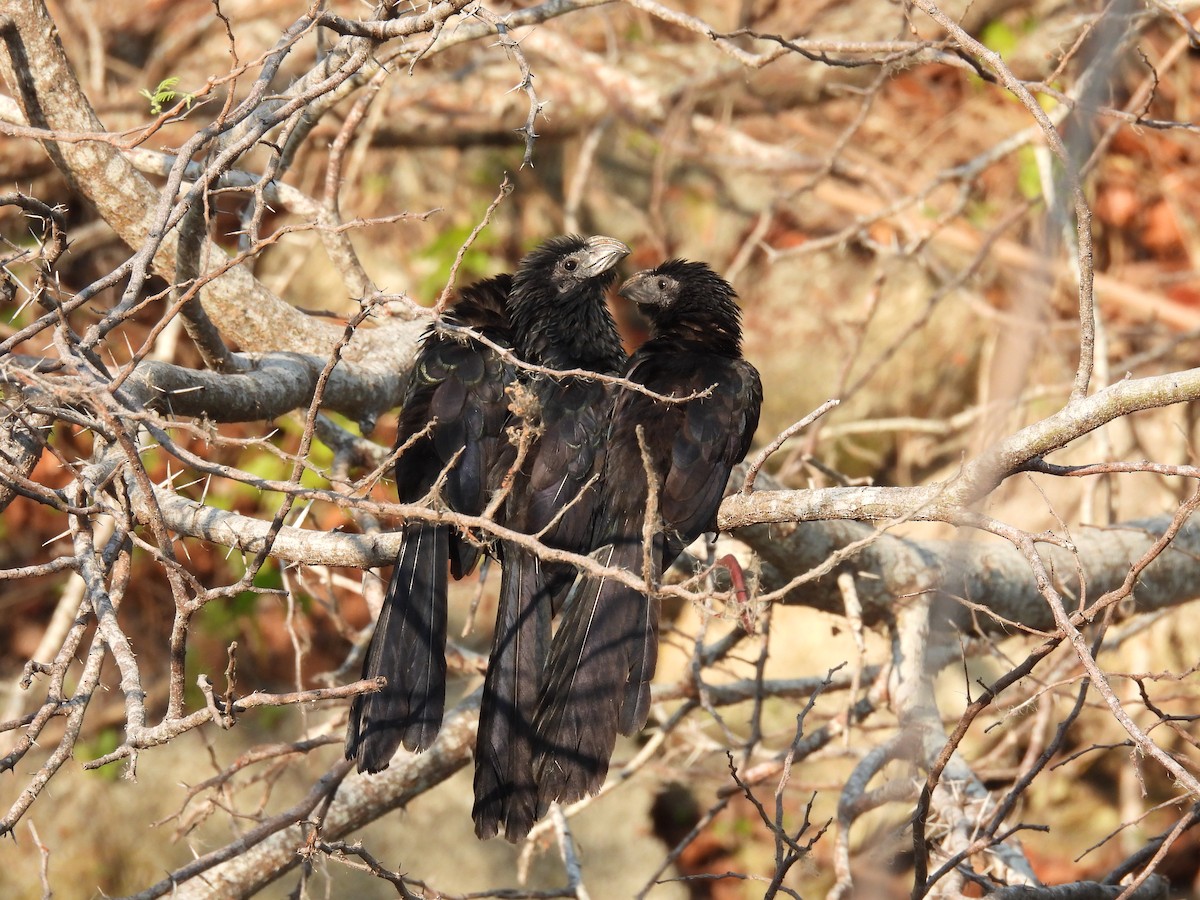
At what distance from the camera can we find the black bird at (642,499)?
2537mm

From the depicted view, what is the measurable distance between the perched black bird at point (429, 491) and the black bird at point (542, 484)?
4.0 inches

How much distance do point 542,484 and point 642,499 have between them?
0.97 ft

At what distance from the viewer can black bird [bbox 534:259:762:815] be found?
99.9 inches

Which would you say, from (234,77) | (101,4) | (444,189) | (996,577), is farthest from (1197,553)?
(101,4)

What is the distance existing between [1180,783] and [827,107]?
5138 mm

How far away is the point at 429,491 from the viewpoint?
247 cm

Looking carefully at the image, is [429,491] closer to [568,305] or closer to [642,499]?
[642,499]

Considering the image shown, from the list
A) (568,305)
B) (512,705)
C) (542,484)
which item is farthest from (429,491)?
(568,305)

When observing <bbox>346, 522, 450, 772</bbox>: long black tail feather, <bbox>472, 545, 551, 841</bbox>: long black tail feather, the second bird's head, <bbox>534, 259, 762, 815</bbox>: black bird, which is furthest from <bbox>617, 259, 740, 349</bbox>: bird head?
<bbox>346, 522, 450, 772</bbox>: long black tail feather

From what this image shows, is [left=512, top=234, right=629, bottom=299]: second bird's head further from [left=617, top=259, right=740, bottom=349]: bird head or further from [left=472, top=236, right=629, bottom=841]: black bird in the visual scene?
[left=617, top=259, right=740, bottom=349]: bird head

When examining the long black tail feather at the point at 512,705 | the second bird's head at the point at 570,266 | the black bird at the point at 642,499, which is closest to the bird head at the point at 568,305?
the second bird's head at the point at 570,266

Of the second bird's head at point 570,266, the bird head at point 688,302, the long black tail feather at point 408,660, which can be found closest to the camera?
the long black tail feather at point 408,660

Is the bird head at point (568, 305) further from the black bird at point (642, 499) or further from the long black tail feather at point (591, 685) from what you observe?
the long black tail feather at point (591, 685)

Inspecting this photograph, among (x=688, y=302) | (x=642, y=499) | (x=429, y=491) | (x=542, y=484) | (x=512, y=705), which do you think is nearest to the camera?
(x=429, y=491)
